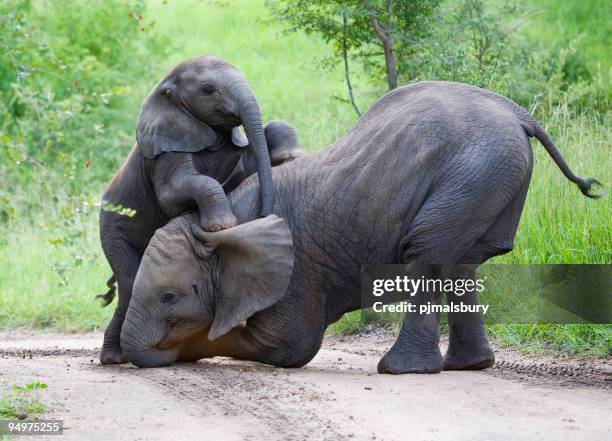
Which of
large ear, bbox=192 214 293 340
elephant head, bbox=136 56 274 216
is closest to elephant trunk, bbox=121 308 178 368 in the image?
large ear, bbox=192 214 293 340

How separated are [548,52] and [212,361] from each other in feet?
26.6

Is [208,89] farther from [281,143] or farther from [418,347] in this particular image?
[418,347]

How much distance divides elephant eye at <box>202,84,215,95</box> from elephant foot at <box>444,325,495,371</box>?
207 centimetres

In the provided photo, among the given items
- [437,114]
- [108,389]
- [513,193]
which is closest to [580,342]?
[513,193]

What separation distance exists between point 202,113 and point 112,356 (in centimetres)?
172

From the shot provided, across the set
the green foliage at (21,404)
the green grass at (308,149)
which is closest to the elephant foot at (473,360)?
the green grass at (308,149)

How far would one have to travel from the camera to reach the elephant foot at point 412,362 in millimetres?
6391

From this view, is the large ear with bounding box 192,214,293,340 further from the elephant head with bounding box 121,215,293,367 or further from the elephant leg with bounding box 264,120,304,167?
the elephant leg with bounding box 264,120,304,167

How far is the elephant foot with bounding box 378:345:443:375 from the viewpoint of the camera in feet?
21.0

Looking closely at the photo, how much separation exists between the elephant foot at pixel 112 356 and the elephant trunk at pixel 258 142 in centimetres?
146

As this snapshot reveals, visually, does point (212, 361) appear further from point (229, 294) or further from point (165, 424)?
point (165, 424)

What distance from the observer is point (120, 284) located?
7133 millimetres

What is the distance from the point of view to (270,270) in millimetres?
6516

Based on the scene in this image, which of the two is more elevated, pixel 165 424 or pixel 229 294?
pixel 229 294
